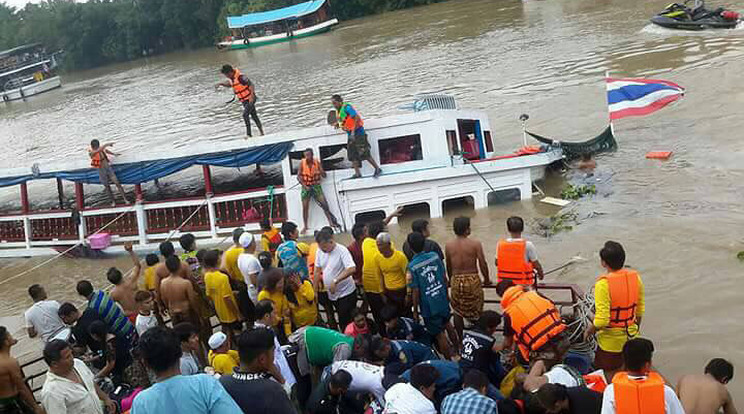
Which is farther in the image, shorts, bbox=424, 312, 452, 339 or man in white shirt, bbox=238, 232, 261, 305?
man in white shirt, bbox=238, 232, 261, 305

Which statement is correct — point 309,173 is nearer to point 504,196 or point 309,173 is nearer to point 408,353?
point 504,196

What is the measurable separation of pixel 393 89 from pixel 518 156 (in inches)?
553

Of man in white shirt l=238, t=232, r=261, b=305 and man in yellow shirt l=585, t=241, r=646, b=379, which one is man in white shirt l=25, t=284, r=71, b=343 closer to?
man in white shirt l=238, t=232, r=261, b=305

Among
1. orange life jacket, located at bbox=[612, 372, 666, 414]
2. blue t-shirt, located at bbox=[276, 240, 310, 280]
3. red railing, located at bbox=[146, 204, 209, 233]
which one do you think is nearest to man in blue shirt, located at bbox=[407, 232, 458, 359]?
blue t-shirt, located at bbox=[276, 240, 310, 280]

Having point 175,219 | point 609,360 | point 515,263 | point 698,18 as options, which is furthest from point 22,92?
point 609,360

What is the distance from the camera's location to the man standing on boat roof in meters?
10.4

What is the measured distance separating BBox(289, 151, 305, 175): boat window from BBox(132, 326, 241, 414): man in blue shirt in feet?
27.2

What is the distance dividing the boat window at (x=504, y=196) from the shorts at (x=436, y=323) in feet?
18.7

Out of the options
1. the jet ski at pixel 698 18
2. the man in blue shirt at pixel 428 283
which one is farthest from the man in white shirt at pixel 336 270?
the jet ski at pixel 698 18

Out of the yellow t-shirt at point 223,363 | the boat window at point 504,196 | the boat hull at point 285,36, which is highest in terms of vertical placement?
the boat hull at point 285,36

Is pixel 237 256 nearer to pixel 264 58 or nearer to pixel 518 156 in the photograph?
pixel 518 156

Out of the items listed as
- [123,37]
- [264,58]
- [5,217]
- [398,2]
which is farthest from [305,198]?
[123,37]

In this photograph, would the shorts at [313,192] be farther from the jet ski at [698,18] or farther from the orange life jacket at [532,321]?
the jet ski at [698,18]

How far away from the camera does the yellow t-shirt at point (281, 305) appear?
18.7 feet
